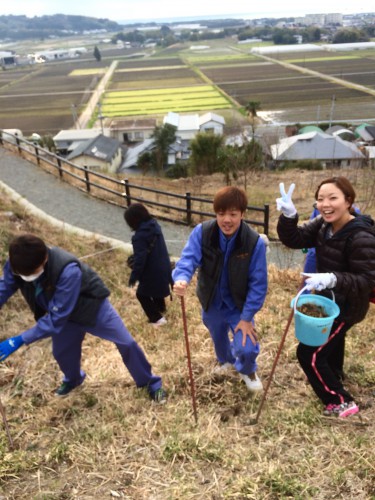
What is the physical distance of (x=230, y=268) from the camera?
2.48m

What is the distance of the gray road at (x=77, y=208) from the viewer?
7567 mm

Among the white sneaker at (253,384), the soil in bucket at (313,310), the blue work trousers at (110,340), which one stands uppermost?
the soil in bucket at (313,310)

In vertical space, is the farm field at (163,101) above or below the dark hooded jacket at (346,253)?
below

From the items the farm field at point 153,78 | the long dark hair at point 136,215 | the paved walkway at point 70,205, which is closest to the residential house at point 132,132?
the farm field at point 153,78

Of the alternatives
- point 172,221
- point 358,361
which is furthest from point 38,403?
point 172,221

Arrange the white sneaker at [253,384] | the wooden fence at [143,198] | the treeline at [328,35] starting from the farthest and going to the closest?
the treeline at [328,35] < the wooden fence at [143,198] < the white sneaker at [253,384]

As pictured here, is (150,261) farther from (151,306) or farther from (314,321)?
(314,321)

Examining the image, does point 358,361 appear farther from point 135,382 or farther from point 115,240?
point 115,240

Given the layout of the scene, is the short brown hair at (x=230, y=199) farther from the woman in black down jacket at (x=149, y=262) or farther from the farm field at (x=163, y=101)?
the farm field at (x=163, y=101)

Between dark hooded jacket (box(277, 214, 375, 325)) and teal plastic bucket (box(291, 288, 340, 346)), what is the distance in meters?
0.09

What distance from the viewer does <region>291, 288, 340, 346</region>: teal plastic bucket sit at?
2129mm

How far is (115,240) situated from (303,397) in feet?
18.1

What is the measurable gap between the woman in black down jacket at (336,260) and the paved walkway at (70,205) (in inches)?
190

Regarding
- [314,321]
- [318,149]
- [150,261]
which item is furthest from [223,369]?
[318,149]
